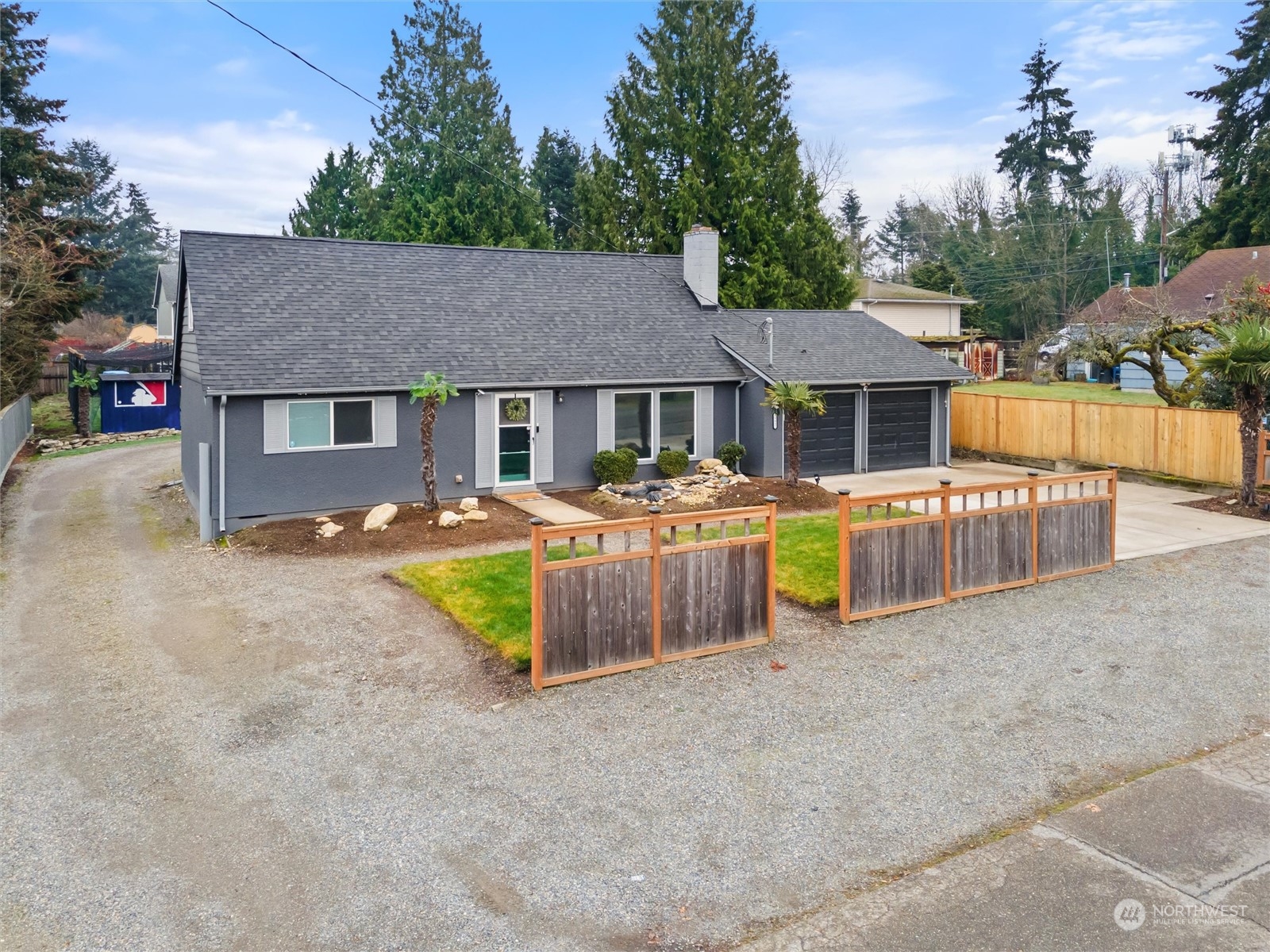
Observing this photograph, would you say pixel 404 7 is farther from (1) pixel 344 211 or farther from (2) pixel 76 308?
(2) pixel 76 308

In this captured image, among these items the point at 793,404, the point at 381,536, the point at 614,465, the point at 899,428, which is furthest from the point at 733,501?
the point at 899,428

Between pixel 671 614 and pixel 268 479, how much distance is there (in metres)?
8.78

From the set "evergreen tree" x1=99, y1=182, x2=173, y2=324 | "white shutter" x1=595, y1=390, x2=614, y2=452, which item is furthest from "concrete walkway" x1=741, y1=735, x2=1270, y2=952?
"evergreen tree" x1=99, y1=182, x2=173, y2=324

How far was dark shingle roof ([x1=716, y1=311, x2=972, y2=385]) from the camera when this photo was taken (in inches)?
741

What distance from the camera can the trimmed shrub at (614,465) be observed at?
55.6ft

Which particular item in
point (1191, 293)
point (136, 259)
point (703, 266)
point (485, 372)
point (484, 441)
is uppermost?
point (136, 259)

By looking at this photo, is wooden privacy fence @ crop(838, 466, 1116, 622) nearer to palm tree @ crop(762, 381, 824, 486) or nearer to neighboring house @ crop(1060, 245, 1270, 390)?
palm tree @ crop(762, 381, 824, 486)

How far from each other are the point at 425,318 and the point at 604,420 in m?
3.91

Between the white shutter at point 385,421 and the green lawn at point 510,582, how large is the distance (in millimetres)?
3861

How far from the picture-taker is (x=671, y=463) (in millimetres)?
17609

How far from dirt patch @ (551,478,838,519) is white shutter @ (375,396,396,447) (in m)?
3.15

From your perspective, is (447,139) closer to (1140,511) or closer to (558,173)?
(558,173)

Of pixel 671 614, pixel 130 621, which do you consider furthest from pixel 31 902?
pixel 130 621

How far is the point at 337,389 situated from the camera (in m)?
14.5
